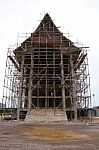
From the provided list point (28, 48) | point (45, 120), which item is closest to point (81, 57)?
point (28, 48)

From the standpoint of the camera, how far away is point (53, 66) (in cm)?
3981

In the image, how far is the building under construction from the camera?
38.8 m

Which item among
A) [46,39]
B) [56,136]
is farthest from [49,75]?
[56,136]

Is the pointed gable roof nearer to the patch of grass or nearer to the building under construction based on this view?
the building under construction

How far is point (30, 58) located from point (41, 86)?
445 centimetres

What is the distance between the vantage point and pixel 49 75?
40.4 m

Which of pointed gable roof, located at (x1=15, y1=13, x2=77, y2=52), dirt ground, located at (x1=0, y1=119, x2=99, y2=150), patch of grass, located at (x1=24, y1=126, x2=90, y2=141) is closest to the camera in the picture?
dirt ground, located at (x1=0, y1=119, x2=99, y2=150)

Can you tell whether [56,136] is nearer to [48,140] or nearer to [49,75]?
[48,140]

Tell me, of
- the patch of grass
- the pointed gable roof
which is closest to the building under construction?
the pointed gable roof

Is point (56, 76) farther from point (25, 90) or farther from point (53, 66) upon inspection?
point (25, 90)

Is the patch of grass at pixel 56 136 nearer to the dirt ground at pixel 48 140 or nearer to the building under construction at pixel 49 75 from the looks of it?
the dirt ground at pixel 48 140

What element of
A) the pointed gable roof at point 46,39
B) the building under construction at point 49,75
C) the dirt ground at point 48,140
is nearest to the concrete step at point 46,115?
the building under construction at point 49,75

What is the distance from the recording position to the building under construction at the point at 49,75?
38.8 metres

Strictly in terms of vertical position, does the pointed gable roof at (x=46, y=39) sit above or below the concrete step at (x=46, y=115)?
above
